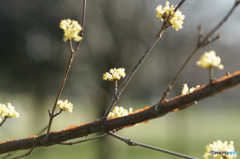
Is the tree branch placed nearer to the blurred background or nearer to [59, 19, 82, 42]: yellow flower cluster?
[59, 19, 82, 42]: yellow flower cluster

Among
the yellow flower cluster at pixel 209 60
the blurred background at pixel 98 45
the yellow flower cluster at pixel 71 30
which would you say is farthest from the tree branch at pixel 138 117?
the blurred background at pixel 98 45

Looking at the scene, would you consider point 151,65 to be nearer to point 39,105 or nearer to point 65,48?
point 65,48

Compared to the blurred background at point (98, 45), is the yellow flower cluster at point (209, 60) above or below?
below

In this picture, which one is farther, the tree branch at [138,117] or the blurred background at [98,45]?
the blurred background at [98,45]

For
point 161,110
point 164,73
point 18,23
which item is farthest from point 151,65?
point 161,110

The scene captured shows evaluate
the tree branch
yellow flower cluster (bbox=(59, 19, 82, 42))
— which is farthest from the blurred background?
yellow flower cluster (bbox=(59, 19, 82, 42))

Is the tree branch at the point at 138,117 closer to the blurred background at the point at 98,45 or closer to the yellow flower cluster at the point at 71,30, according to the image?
the yellow flower cluster at the point at 71,30

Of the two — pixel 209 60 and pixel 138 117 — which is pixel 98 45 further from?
pixel 209 60

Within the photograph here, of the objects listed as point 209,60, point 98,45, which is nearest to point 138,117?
point 209,60
